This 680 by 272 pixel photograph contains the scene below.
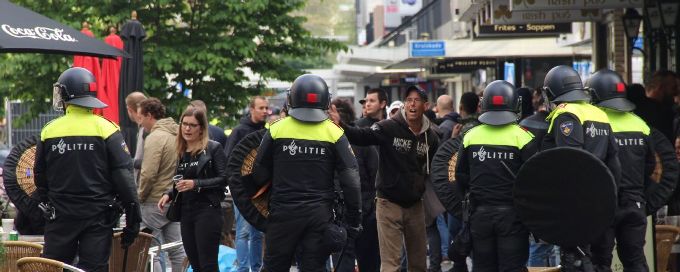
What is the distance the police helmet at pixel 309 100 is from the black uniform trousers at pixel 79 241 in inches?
61.2

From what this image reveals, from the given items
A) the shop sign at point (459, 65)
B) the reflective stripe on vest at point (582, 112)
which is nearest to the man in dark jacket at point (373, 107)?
the reflective stripe on vest at point (582, 112)

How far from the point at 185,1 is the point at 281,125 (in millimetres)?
13821

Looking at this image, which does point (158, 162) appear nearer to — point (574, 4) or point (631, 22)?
point (574, 4)

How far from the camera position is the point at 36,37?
35.1 feet

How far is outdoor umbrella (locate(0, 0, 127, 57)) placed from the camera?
10.4 meters

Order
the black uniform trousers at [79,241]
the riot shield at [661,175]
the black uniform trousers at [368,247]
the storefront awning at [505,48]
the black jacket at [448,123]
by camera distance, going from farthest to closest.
Result: the storefront awning at [505,48] → the black jacket at [448,123] → the black uniform trousers at [368,247] → the riot shield at [661,175] → the black uniform trousers at [79,241]

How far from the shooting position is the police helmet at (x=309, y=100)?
9.29 metres

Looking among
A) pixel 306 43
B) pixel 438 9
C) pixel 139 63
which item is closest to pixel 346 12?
pixel 438 9

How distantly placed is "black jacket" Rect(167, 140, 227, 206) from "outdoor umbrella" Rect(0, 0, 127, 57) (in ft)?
4.78

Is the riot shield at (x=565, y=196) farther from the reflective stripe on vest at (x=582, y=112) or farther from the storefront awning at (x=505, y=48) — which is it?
the storefront awning at (x=505, y=48)

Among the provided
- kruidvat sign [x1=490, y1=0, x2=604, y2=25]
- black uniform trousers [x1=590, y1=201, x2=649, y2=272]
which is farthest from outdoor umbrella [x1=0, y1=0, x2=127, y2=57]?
kruidvat sign [x1=490, y1=0, x2=604, y2=25]

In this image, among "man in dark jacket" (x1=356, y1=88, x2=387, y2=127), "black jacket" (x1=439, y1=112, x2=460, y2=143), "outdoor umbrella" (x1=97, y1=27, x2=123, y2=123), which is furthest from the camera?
"outdoor umbrella" (x1=97, y1=27, x2=123, y2=123)

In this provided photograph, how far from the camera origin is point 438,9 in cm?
5309

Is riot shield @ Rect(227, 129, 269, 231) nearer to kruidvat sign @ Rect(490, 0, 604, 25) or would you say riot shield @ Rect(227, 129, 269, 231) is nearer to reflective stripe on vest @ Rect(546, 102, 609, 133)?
reflective stripe on vest @ Rect(546, 102, 609, 133)
